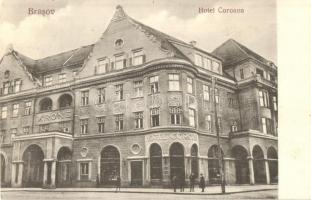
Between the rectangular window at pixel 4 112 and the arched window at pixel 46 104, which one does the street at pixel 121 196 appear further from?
the arched window at pixel 46 104

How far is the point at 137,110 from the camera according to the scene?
768 centimetres

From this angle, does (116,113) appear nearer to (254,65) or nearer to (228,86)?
(228,86)

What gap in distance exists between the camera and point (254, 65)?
7465 millimetres

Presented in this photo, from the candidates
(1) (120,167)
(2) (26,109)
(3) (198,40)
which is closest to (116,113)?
(1) (120,167)

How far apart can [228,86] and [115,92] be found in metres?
2.11

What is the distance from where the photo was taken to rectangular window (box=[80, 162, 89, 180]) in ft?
25.1

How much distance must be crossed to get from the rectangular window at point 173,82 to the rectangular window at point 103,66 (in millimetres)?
1250

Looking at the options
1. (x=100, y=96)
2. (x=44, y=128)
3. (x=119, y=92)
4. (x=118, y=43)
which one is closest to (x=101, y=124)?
(x=100, y=96)

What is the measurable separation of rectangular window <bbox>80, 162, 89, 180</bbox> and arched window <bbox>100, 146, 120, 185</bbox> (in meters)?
0.28

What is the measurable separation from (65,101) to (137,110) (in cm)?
154

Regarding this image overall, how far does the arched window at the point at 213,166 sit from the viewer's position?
6.93 metres

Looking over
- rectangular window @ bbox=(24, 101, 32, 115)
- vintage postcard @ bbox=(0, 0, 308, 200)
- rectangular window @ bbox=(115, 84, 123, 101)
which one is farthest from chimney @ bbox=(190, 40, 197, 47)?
rectangular window @ bbox=(24, 101, 32, 115)

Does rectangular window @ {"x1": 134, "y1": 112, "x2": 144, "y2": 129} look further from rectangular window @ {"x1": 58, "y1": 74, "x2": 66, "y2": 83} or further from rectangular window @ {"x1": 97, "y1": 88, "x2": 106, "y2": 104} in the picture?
rectangular window @ {"x1": 58, "y1": 74, "x2": 66, "y2": 83}

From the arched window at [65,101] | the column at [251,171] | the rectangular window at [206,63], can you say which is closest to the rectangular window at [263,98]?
the rectangular window at [206,63]
